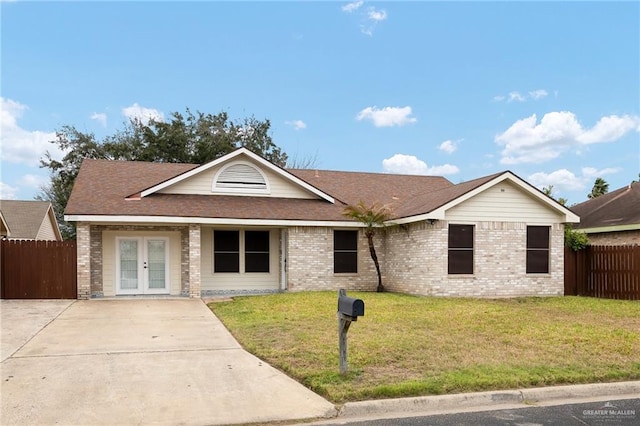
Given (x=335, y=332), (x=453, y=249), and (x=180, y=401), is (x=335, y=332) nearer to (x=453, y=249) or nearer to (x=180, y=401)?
(x=180, y=401)

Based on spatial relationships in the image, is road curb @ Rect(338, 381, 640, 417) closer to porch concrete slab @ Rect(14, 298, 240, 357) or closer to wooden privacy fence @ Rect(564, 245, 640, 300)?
porch concrete slab @ Rect(14, 298, 240, 357)

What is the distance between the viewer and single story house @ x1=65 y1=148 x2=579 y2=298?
672 inches

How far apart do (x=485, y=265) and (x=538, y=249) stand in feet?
6.94

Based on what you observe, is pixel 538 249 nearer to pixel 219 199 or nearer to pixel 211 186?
pixel 219 199

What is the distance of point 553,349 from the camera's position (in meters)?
8.54

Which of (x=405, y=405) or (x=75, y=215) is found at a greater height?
(x=75, y=215)

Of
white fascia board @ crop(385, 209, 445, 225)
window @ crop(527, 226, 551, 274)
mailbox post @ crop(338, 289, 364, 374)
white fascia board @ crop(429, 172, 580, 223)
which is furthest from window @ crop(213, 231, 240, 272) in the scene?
mailbox post @ crop(338, 289, 364, 374)

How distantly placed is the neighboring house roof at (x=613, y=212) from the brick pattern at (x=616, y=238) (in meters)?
0.23

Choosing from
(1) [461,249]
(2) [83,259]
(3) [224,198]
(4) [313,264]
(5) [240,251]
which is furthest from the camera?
(5) [240,251]

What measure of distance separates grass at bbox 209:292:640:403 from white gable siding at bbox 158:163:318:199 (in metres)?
5.87

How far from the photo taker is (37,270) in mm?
16516

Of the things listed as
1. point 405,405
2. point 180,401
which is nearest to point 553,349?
point 405,405

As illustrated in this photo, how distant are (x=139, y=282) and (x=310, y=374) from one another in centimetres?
1222

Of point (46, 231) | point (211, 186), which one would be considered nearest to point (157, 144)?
point (46, 231)
